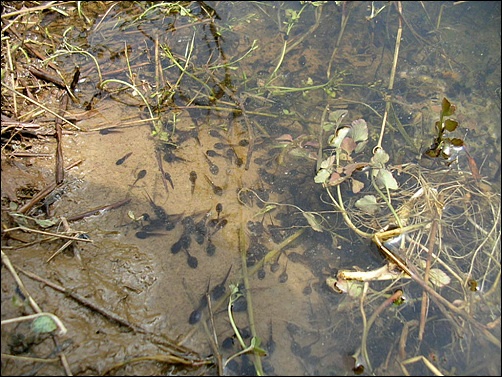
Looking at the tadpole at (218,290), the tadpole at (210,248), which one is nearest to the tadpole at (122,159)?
the tadpole at (210,248)

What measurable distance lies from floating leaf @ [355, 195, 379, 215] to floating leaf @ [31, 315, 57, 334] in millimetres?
2257

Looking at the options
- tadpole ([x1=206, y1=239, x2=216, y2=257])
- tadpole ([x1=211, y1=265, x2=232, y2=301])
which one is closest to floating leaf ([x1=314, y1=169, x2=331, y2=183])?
tadpole ([x1=206, y1=239, x2=216, y2=257])

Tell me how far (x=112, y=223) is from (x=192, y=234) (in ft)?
1.97

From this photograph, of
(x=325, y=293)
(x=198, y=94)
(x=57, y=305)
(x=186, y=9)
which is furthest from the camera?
(x=186, y=9)

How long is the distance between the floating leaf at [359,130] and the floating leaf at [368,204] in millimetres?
549

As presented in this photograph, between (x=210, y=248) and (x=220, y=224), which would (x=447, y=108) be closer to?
(x=220, y=224)

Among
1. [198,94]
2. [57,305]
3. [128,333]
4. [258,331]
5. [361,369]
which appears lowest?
[361,369]

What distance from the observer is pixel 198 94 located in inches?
163

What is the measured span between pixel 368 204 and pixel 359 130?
26.1 inches

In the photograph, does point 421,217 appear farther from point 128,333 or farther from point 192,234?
point 128,333

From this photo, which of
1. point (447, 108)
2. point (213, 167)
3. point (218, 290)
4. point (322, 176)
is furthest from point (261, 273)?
point (447, 108)

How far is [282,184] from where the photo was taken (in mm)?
3578

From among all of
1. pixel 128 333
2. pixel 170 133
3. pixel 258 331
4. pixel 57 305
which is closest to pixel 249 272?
pixel 258 331

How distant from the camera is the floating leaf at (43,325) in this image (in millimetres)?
2408
